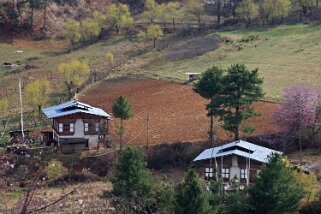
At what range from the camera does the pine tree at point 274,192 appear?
913 inches

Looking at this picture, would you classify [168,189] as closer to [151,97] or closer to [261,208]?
[261,208]

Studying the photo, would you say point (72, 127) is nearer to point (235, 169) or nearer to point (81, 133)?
point (81, 133)

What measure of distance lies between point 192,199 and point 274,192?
3393mm

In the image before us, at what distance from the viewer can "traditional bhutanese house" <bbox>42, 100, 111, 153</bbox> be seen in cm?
3794

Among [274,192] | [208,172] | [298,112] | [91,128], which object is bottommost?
[208,172]

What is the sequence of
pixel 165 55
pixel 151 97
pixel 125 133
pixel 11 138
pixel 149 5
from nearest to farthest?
pixel 11 138
pixel 125 133
pixel 151 97
pixel 165 55
pixel 149 5

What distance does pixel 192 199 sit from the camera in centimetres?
2227

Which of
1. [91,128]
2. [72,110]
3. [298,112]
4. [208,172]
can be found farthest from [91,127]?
[298,112]

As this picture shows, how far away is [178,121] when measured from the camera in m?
43.2

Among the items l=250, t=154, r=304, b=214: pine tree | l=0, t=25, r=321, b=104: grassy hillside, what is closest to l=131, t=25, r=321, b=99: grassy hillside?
l=0, t=25, r=321, b=104: grassy hillside

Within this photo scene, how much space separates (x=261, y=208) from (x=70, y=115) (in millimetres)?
18010

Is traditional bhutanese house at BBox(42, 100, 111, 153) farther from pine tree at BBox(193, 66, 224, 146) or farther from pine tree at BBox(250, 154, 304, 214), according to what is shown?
pine tree at BBox(250, 154, 304, 214)

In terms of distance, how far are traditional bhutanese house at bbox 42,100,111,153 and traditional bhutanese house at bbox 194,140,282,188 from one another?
976 centimetres

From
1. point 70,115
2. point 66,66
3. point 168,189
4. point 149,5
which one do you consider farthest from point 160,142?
point 149,5
